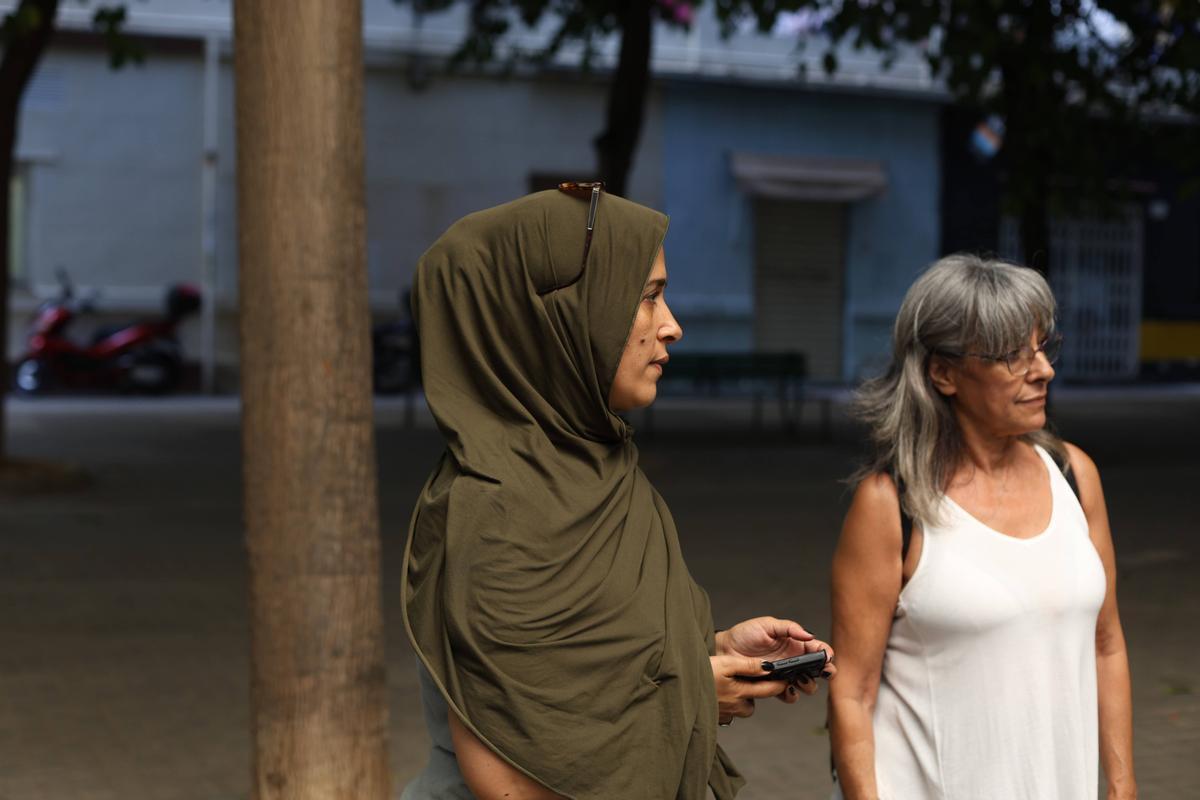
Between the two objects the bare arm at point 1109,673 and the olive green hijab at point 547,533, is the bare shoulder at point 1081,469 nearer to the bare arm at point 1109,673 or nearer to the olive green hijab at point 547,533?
the bare arm at point 1109,673

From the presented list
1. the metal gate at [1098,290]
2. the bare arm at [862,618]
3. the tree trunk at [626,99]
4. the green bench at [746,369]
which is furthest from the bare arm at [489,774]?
the metal gate at [1098,290]

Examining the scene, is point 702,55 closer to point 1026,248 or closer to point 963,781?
point 1026,248

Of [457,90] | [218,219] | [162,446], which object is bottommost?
[162,446]

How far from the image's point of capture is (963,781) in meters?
2.76

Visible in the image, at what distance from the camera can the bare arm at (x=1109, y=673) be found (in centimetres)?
287

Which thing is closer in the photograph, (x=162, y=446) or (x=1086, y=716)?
(x=1086, y=716)

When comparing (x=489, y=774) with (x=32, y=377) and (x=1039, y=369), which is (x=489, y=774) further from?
(x=32, y=377)

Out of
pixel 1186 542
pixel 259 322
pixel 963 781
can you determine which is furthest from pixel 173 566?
pixel 963 781

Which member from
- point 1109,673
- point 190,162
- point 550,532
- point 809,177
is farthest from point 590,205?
point 809,177

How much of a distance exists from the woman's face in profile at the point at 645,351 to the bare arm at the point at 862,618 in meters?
0.77

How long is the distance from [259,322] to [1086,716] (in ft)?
7.72

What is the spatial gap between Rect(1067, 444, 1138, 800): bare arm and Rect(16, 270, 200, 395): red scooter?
1994 centimetres

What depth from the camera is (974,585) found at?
2.73 m

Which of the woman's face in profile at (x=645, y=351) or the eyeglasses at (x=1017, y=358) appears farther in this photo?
the eyeglasses at (x=1017, y=358)
